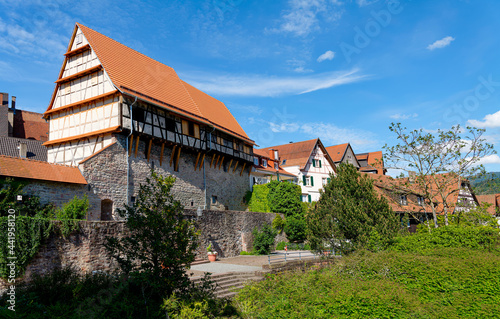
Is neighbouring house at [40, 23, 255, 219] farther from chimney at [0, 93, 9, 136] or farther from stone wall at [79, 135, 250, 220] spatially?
chimney at [0, 93, 9, 136]

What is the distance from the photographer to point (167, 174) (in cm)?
2156

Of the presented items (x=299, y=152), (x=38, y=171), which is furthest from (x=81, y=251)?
(x=299, y=152)

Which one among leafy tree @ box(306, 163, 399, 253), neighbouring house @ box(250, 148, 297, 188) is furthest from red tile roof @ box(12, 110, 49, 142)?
leafy tree @ box(306, 163, 399, 253)

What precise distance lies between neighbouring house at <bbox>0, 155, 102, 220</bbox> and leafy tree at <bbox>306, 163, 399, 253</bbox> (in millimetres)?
11023

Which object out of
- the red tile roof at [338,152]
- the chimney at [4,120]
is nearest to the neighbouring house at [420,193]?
the red tile roof at [338,152]

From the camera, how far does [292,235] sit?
88.0ft

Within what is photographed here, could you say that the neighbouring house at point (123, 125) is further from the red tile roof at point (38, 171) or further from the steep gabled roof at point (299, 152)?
the steep gabled roof at point (299, 152)

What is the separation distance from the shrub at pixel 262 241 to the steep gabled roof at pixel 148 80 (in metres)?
8.07

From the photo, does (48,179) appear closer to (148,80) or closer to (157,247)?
(157,247)

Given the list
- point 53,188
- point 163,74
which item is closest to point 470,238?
point 53,188

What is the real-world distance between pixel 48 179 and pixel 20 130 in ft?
88.5

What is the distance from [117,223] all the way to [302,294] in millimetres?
7600

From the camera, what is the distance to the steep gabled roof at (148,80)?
19.3 metres

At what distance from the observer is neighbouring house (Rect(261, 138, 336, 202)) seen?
119ft
